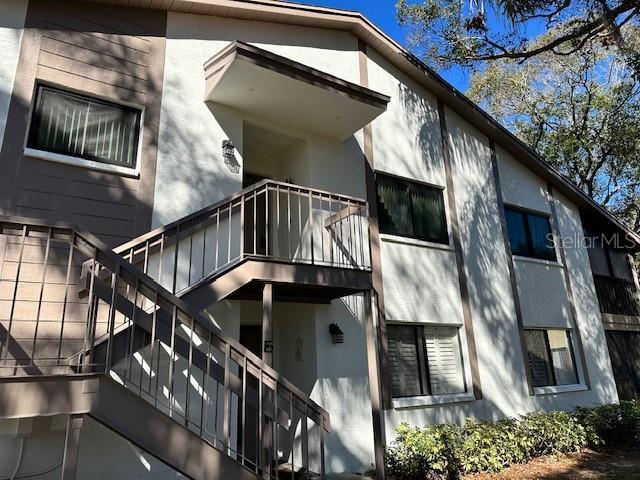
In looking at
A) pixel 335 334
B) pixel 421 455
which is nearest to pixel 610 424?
pixel 421 455

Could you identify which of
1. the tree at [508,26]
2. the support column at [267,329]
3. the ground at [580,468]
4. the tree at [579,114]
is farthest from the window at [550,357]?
the tree at [579,114]

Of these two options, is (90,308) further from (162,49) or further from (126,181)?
(162,49)

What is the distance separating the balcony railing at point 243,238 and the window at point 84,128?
145cm

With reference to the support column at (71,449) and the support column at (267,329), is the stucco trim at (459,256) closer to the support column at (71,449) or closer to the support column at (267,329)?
the support column at (267,329)

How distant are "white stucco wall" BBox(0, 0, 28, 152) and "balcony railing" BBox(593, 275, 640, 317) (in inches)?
583

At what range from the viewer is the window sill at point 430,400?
799 cm

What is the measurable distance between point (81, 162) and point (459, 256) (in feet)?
24.9

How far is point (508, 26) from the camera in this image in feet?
31.4

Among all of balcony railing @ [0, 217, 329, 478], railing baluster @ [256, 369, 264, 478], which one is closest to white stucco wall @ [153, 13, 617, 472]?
balcony railing @ [0, 217, 329, 478]

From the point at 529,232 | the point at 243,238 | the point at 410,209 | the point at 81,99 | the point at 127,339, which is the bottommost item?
the point at 127,339

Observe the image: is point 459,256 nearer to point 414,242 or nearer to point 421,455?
point 414,242

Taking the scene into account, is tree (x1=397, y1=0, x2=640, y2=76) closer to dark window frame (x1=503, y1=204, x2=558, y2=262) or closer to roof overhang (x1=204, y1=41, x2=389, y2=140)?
roof overhang (x1=204, y1=41, x2=389, y2=140)

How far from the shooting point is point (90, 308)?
3.82m

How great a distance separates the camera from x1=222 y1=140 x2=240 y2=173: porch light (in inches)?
288
